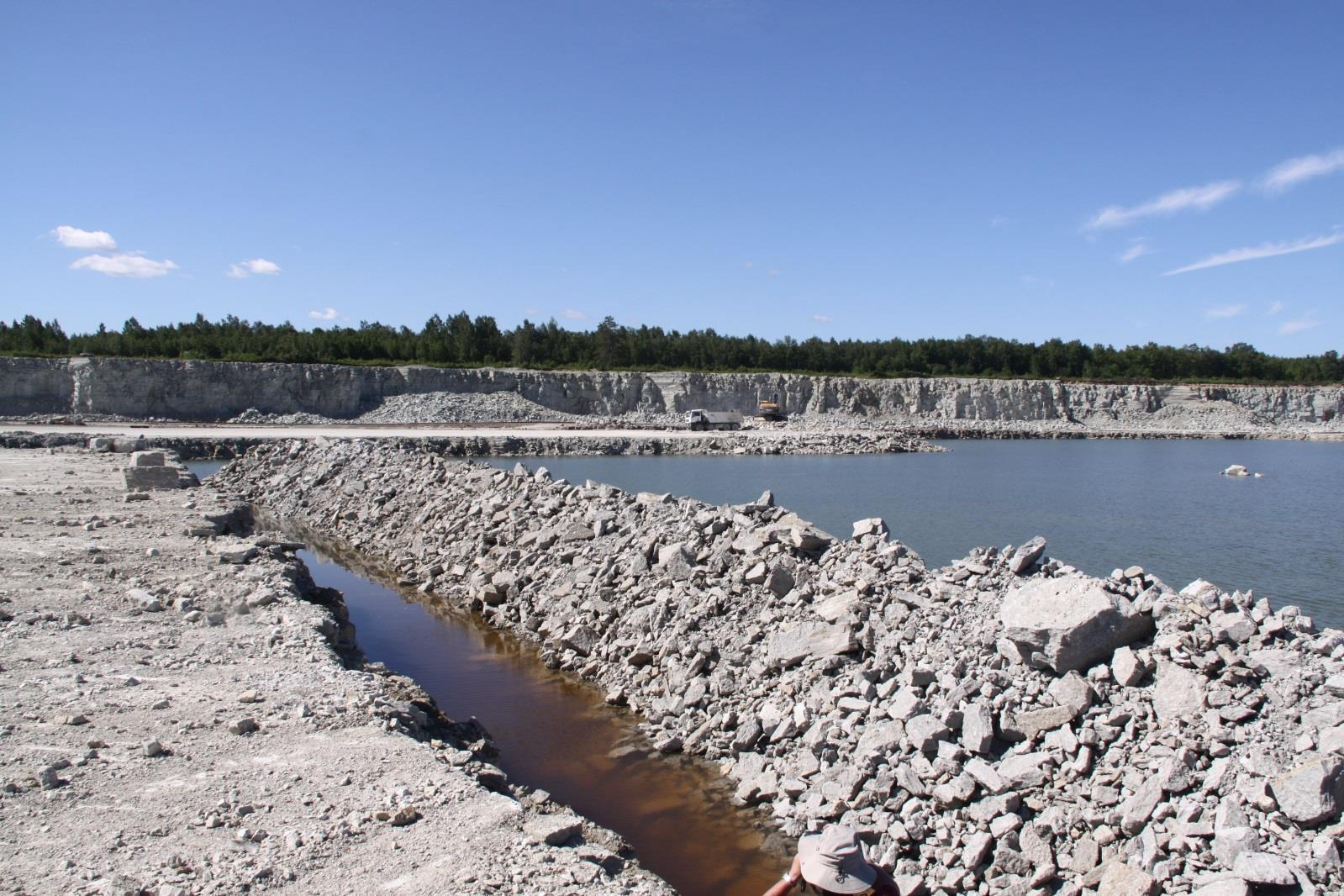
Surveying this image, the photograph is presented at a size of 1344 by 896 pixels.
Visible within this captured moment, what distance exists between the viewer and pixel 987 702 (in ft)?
23.6

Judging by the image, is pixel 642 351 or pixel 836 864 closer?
pixel 836 864

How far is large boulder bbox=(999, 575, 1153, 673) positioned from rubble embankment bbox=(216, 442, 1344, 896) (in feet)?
0.06

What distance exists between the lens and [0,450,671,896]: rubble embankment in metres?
5.00

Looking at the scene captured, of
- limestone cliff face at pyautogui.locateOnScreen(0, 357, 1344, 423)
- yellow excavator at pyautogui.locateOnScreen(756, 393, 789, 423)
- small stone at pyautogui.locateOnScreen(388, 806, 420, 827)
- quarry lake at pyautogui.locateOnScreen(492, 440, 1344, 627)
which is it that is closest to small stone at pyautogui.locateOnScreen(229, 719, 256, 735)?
small stone at pyautogui.locateOnScreen(388, 806, 420, 827)

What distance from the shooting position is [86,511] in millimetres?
16594

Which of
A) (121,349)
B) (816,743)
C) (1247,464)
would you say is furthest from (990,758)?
(121,349)

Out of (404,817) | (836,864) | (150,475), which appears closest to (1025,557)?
(836,864)

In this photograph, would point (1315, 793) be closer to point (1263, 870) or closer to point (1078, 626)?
point (1263, 870)

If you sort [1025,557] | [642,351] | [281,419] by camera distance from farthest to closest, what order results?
1. [642,351]
2. [281,419]
3. [1025,557]

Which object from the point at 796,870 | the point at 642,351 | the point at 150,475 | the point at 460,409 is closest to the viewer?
the point at 796,870

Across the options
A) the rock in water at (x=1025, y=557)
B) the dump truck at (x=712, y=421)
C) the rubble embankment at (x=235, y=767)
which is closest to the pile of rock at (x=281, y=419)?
the dump truck at (x=712, y=421)

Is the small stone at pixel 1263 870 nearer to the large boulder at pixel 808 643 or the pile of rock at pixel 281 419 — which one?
the large boulder at pixel 808 643

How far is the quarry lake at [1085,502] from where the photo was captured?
1695 centimetres

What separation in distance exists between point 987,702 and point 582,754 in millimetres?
4211
